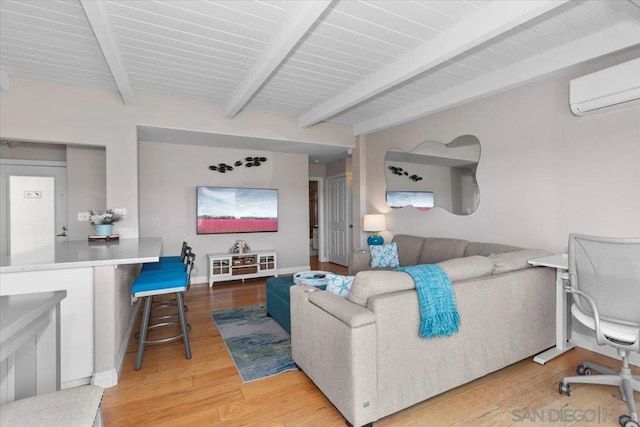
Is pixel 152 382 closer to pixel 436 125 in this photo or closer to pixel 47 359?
pixel 47 359

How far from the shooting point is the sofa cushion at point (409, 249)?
3.94 metres

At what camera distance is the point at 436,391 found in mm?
1879

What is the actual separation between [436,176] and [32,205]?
563 cm

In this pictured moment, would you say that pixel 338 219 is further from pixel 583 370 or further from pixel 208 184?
pixel 583 370

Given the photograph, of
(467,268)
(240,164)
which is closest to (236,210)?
(240,164)

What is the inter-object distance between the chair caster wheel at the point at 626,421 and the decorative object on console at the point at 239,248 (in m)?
4.69

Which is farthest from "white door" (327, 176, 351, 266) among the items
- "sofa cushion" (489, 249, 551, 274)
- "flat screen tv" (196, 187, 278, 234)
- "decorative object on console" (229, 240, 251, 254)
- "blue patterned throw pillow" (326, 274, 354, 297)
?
"blue patterned throw pillow" (326, 274, 354, 297)

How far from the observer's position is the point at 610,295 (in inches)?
71.2

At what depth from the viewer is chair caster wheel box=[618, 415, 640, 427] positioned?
1.63 m

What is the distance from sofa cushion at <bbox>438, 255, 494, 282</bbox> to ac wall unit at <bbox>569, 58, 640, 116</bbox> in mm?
1549

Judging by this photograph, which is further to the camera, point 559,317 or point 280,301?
point 280,301

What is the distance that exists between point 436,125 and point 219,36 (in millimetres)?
2810

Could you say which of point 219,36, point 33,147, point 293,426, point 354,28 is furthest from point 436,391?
point 33,147

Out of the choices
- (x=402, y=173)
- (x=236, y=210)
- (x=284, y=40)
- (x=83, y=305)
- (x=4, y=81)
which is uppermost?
(x=4, y=81)
